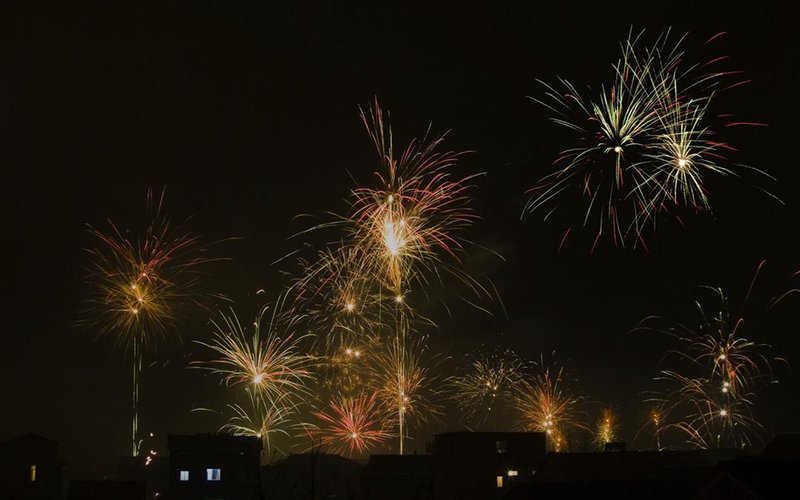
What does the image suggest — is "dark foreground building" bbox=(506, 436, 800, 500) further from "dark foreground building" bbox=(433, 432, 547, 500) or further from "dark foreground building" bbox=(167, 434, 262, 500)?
"dark foreground building" bbox=(167, 434, 262, 500)

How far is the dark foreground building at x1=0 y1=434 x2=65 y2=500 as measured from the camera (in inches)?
2440

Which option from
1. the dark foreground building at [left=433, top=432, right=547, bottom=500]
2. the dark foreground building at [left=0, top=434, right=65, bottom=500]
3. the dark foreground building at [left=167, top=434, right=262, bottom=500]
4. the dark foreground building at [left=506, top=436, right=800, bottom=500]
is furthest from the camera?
the dark foreground building at [left=0, top=434, right=65, bottom=500]

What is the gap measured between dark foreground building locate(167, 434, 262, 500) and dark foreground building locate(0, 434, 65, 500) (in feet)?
40.5

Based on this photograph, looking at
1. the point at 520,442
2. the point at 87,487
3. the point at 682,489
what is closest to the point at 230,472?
the point at 87,487

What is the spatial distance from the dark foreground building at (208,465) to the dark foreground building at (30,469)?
12.4 metres

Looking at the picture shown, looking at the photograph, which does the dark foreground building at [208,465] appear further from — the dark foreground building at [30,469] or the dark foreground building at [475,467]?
the dark foreground building at [30,469]

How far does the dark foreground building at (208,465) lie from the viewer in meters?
56.2

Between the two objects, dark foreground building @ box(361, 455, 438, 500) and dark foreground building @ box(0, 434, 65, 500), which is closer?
dark foreground building @ box(0, 434, 65, 500)

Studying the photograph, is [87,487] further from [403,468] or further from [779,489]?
[779,489]

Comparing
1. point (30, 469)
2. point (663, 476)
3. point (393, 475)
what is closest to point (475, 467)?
point (393, 475)

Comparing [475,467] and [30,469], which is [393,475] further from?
[30,469]

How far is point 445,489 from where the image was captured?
61.2 meters

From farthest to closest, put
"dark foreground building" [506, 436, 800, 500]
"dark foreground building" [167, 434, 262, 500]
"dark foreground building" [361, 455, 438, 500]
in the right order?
1. "dark foreground building" [361, 455, 438, 500]
2. "dark foreground building" [167, 434, 262, 500]
3. "dark foreground building" [506, 436, 800, 500]

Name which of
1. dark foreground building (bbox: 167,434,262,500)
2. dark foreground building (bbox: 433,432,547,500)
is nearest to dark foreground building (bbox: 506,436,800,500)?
dark foreground building (bbox: 433,432,547,500)
